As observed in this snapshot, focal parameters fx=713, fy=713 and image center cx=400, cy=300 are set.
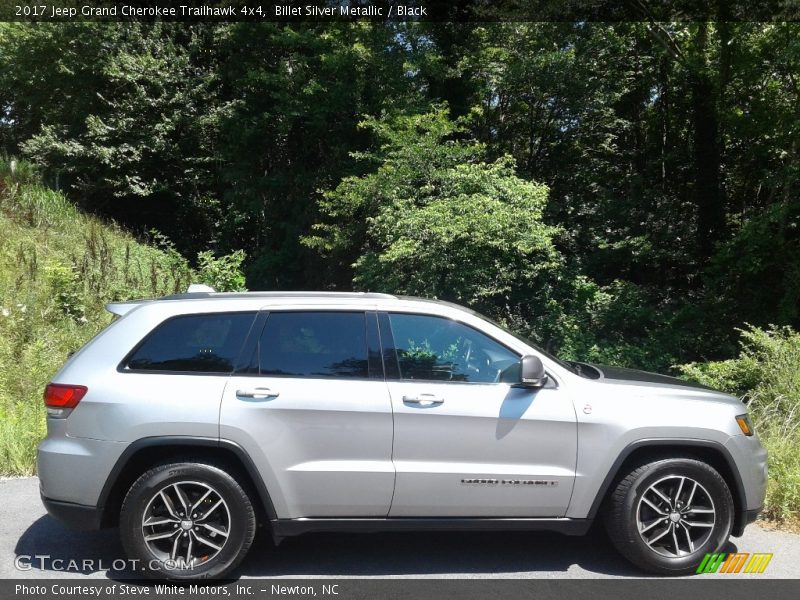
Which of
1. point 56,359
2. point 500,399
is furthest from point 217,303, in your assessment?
point 56,359

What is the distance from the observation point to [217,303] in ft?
15.5

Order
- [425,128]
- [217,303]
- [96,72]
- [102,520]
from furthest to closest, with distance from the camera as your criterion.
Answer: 1. [96,72]
2. [425,128]
3. [217,303]
4. [102,520]

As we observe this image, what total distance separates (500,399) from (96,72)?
16877 mm

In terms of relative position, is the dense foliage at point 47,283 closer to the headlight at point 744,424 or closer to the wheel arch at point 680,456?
the wheel arch at point 680,456

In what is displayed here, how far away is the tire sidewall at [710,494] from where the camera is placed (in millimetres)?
4512

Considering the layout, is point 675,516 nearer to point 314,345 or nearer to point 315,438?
point 315,438

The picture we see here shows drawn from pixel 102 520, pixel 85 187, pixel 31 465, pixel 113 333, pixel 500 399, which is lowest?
pixel 31 465

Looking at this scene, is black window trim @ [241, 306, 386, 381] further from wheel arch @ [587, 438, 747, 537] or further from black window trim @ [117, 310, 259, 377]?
wheel arch @ [587, 438, 747, 537]

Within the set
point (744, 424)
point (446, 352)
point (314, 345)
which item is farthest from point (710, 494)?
point (314, 345)

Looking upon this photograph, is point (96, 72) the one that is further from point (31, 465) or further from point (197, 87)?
point (31, 465)

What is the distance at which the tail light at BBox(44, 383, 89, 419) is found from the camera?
441cm

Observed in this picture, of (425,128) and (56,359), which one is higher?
(425,128)

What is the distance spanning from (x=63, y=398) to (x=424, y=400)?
2.24 m

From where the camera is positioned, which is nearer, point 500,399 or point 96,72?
point 500,399
